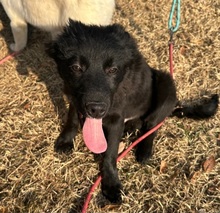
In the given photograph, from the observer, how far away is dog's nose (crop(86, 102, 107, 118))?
2.24 m

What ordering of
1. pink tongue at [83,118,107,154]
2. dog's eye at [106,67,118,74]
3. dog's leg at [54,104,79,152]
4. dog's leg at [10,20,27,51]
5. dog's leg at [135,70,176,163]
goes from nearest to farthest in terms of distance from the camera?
dog's eye at [106,67,118,74] → pink tongue at [83,118,107,154] → dog's leg at [135,70,176,163] → dog's leg at [54,104,79,152] → dog's leg at [10,20,27,51]

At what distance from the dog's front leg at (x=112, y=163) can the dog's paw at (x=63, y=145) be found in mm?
439

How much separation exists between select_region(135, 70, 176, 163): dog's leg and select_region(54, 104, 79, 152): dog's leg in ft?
1.96

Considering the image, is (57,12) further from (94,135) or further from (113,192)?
(113,192)

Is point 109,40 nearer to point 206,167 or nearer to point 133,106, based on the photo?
point 133,106

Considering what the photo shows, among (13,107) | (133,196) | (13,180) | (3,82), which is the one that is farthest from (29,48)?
(133,196)

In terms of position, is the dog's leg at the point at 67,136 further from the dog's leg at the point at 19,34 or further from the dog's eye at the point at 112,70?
the dog's leg at the point at 19,34

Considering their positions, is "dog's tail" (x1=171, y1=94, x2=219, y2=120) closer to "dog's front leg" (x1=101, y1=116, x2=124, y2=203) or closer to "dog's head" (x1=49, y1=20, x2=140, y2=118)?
"dog's front leg" (x1=101, y1=116, x2=124, y2=203)

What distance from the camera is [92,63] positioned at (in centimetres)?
231


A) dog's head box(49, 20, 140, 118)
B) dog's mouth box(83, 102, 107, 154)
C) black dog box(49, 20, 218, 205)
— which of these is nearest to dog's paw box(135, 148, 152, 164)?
black dog box(49, 20, 218, 205)

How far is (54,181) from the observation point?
9.30 ft

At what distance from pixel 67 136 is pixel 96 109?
90 centimetres

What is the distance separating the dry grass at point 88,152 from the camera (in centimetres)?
270

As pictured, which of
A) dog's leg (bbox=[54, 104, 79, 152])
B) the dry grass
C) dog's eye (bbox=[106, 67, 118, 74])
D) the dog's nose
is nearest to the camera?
the dog's nose
